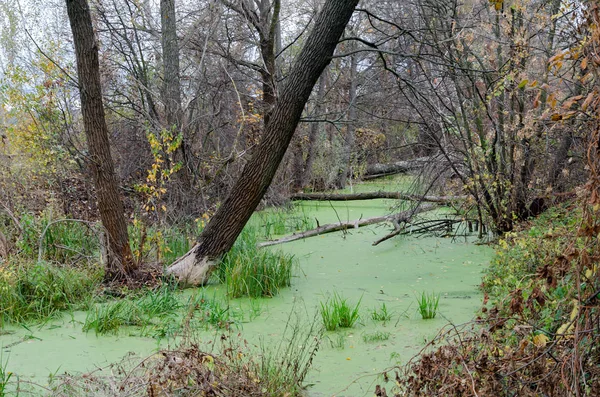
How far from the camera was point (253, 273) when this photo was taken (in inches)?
222

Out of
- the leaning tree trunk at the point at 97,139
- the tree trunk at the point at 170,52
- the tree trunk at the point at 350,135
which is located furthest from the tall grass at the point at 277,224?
the tree trunk at the point at 350,135

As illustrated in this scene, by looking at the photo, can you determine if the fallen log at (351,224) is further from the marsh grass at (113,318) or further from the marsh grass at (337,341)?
the marsh grass at (337,341)

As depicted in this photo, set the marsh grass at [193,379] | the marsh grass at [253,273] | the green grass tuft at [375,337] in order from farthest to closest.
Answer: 1. the marsh grass at [253,273]
2. the green grass tuft at [375,337]
3. the marsh grass at [193,379]

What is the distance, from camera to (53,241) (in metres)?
6.45

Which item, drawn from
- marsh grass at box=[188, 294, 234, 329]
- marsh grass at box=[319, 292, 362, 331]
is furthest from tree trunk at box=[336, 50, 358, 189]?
marsh grass at box=[319, 292, 362, 331]

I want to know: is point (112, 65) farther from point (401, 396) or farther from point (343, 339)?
point (401, 396)

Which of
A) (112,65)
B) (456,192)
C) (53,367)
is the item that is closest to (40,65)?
(112,65)

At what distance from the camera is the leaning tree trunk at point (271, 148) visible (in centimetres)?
520

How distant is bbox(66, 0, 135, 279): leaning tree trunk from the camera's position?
5.33m

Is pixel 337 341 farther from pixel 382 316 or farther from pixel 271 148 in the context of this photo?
pixel 271 148

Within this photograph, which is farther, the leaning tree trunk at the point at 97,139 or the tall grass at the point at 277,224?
the tall grass at the point at 277,224

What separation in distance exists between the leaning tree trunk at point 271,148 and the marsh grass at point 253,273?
0.70 ft

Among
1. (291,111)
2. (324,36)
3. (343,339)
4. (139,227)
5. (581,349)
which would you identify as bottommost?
(343,339)

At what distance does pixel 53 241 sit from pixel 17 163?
2947mm
